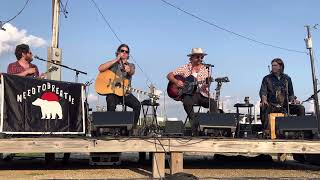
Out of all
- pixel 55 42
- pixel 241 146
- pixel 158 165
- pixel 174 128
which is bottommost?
pixel 158 165

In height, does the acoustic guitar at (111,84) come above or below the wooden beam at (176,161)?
above

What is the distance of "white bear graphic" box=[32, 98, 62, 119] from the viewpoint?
25.0 feet

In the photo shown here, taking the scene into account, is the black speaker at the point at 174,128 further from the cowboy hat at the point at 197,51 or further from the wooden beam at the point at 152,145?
the cowboy hat at the point at 197,51

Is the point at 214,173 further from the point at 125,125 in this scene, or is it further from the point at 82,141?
the point at 82,141

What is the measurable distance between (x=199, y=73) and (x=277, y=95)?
148 cm

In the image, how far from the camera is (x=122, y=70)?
27.2 ft

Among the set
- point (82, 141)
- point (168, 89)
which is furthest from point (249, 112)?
point (82, 141)

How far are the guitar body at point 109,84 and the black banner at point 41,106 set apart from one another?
1.04ft

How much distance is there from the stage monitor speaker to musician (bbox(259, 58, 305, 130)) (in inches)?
35.1

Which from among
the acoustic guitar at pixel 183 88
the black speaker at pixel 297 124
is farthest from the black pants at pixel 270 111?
the acoustic guitar at pixel 183 88

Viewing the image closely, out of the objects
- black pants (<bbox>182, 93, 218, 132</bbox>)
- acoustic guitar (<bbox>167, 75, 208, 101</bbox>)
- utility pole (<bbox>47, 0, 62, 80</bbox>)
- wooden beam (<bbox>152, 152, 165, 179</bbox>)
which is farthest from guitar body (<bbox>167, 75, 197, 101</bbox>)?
utility pole (<bbox>47, 0, 62, 80</bbox>)

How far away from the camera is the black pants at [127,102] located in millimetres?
8078

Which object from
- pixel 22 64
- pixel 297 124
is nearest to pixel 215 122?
pixel 297 124

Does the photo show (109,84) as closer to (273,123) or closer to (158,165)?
(158,165)
